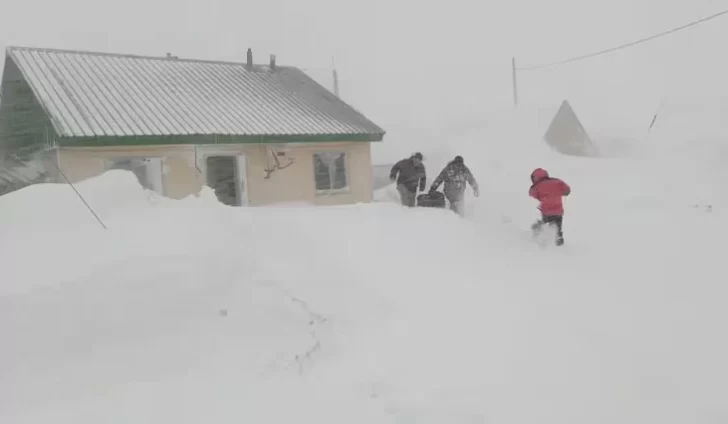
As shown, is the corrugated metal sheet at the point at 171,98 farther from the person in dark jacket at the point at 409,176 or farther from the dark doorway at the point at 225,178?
the person in dark jacket at the point at 409,176

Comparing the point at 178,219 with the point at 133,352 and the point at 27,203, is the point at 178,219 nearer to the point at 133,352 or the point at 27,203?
the point at 27,203

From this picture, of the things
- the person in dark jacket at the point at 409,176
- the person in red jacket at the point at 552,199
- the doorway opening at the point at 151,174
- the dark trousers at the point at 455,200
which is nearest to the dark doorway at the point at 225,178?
the doorway opening at the point at 151,174

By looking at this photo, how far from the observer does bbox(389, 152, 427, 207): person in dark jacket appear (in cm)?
1186

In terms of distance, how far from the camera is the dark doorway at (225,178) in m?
13.1

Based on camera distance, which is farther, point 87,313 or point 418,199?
point 418,199

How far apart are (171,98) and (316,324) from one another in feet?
33.1

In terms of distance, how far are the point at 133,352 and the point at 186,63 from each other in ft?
43.3

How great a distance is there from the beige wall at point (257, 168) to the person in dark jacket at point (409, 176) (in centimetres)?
287

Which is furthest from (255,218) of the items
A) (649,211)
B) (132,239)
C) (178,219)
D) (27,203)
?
(649,211)

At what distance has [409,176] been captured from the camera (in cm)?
1187

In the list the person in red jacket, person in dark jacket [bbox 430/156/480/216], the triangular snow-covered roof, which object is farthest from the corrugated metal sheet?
the triangular snow-covered roof

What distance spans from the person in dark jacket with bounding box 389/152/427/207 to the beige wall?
287 cm

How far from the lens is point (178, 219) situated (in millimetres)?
6438

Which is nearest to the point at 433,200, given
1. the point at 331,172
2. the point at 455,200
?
the point at 455,200
